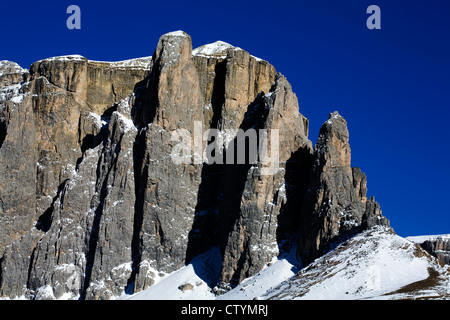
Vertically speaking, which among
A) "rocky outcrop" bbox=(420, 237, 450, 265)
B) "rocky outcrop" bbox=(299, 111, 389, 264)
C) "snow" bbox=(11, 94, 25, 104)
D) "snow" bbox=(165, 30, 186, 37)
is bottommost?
"rocky outcrop" bbox=(420, 237, 450, 265)

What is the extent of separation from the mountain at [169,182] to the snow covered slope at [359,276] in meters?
2.21

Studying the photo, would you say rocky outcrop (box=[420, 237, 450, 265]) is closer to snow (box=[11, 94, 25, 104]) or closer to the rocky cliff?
the rocky cliff

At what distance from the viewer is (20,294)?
14312cm

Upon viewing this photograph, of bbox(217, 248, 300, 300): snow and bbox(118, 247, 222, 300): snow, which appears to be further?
bbox(118, 247, 222, 300): snow

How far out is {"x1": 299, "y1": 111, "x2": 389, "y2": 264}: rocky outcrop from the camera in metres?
125

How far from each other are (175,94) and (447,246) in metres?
87.5

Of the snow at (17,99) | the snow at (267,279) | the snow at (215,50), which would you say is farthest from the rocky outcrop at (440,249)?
the snow at (17,99)

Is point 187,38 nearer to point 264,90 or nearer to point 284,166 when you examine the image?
point 264,90

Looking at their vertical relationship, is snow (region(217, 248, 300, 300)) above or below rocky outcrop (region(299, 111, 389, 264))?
below

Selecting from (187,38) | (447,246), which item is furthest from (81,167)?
(447,246)

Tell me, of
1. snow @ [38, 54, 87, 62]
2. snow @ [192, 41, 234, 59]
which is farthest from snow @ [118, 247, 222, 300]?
snow @ [38, 54, 87, 62]

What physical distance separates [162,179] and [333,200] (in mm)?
33884

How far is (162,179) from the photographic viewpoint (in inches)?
5699

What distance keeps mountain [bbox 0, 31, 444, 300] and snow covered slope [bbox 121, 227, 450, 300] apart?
221 centimetres
